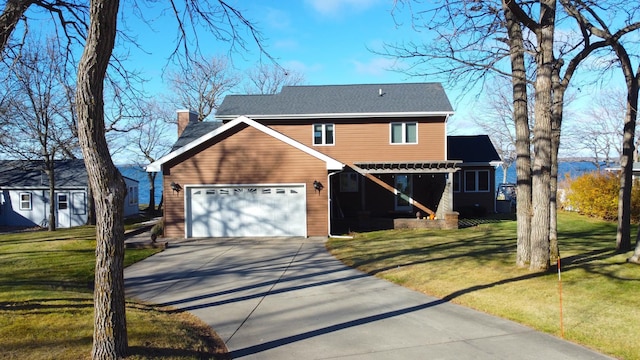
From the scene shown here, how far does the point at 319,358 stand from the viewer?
5727 mm

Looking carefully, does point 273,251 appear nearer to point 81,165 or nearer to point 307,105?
point 307,105

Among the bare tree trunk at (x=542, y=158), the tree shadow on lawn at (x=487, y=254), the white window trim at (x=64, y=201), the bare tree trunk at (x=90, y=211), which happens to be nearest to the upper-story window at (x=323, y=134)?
the tree shadow on lawn at (x=487, y=254)

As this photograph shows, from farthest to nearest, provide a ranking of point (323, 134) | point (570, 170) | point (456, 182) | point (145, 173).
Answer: point (145, 173)
point (570, 170)
point (456, 182)
point (323, 134)

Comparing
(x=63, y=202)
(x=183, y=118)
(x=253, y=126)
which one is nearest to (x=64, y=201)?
(x=63, y=202)

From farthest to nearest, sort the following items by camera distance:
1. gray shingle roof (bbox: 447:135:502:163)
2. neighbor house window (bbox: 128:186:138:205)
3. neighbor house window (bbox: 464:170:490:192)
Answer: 1. neighbor house window (bbox: 128:186:138:205)
2. neighbor house window (bbox: 464:170:490:192)
3. gray shingle roof (bbox: 447:135:502:163)

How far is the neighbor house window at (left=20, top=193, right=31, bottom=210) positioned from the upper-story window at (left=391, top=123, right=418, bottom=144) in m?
25.0

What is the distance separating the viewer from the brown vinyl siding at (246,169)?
19.1m

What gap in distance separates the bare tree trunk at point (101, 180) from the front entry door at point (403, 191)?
2075cm

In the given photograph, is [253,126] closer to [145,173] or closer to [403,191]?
[403,191]

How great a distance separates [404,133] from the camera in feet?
76.6

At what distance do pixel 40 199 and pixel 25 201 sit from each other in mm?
1057

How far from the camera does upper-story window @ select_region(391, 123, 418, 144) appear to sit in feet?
76.6

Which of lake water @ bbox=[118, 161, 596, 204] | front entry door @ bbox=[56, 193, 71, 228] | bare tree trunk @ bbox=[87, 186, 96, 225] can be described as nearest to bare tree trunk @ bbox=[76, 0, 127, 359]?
bare tree trunk @ bbox=[87, 186, 96, 225]

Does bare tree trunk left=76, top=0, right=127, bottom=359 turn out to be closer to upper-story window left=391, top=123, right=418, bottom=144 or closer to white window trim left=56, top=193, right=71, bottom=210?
upper-story window left=391, top=123, right=418, bottom=144
